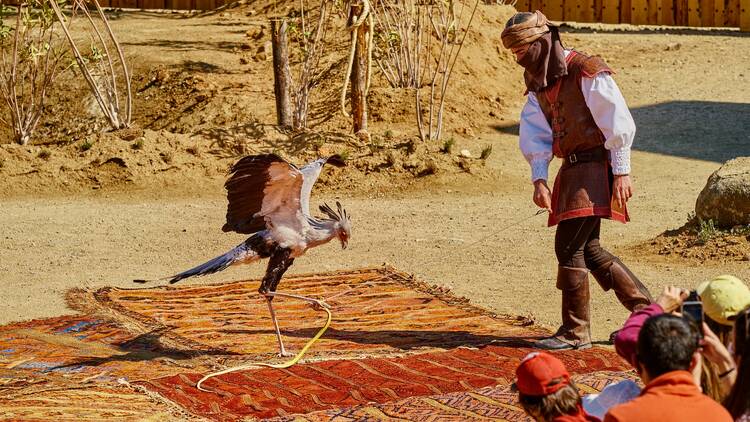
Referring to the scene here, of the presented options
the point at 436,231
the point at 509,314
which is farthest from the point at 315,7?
the point at 509,314

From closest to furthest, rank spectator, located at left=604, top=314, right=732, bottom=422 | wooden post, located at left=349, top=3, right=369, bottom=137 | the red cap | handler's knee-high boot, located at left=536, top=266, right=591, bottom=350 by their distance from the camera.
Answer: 1. spectator, located at left=604, top=314, right=732, bottom=422
2. the red cap
3. handler's knee-high boot, located at left=536, top=266, right=591, bottom=350
4. wooden post, located at left=349, top=3, right=369, bottom=137

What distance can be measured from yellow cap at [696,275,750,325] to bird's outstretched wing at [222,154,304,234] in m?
2.99

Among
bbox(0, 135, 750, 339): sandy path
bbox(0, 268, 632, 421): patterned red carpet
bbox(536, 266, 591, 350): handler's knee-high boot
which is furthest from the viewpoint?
bbox(0, 135, 750, 339): sandy path

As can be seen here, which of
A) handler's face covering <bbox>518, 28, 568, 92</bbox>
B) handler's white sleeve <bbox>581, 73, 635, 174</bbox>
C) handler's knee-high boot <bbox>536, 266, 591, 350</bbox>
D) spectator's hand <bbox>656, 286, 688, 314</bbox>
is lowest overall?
handler's knee-high boot <bbox>536, 266, 591, 350</bbox>

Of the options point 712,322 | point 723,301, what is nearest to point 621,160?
point 712,322

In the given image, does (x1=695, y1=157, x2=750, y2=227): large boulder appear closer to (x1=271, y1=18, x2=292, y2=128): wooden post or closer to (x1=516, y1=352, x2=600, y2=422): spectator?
(x1=271, y1=18, x2=292, y2=128): wooden post

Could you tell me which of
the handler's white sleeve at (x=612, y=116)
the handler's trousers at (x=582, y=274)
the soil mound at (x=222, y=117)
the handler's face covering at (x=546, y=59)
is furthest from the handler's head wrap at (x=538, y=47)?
the soil mound at (x=222, y=117)

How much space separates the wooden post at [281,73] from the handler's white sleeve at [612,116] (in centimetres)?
719

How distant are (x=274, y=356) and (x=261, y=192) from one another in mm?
924

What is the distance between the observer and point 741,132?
49.2 feet

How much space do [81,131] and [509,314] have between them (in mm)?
8639

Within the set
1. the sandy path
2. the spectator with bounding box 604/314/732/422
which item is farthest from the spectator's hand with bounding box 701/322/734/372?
the sandy path

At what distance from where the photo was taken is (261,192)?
281 inches

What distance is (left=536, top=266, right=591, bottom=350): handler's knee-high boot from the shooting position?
7.23 meters
